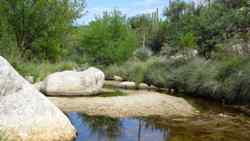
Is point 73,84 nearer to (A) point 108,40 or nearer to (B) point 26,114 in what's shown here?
(B) point 26,114

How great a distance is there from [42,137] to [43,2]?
25.5 feet

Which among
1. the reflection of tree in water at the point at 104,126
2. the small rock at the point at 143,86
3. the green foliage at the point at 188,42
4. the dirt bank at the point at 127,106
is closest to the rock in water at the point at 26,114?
the reflection of tree in water at the point at 104,126

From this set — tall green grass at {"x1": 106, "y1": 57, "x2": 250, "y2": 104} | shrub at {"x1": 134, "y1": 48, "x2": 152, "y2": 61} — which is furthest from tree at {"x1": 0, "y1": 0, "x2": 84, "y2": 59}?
shrub at {"x1": 134, "y1": 48, "x2": 152, "y2": 61}

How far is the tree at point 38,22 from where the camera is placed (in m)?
12.5

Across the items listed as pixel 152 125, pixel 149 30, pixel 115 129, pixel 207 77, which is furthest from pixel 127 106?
pixel 149 30

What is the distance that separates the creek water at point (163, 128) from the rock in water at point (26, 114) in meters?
0.60

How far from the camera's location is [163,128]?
26.2 feet

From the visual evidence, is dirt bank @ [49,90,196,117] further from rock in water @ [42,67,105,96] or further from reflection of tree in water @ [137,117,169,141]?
rock in water @ [42,67,105,96]

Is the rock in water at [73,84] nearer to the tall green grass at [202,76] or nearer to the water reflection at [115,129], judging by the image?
the water reflection at [115,129]

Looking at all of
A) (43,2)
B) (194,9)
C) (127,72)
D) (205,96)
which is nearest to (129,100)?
(205,96)

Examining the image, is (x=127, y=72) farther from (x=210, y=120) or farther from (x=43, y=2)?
(x=210, y=120)

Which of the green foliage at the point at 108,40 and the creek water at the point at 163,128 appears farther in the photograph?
the green foliage at the point at 108,40

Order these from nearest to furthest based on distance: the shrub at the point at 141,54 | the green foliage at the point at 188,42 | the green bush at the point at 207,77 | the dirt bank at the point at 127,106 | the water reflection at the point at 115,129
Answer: the water reflection at the point at 115,129, the dirt bank at the point at 127,106, the green bush at the point at 207,77, the green foliage at the point at 188,42, the shrub at the point at 141,54

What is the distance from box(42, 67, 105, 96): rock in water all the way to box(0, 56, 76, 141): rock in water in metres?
5.66
